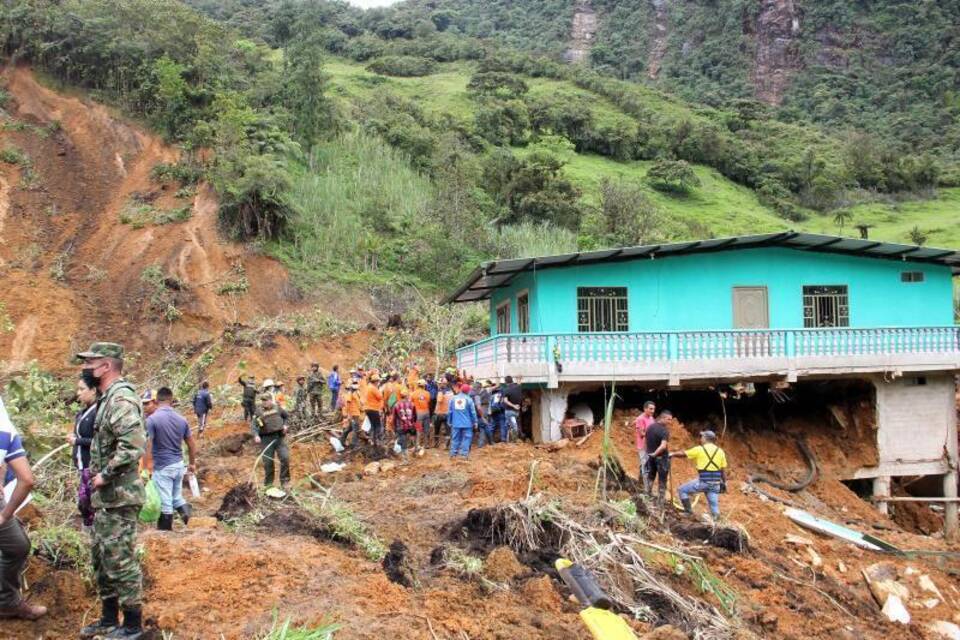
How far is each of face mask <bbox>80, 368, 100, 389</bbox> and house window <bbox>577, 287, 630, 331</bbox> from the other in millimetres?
12520

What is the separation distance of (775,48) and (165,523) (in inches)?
4159

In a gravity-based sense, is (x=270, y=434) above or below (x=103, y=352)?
below

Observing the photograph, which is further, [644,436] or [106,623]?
[644,436]

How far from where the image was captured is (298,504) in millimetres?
8539

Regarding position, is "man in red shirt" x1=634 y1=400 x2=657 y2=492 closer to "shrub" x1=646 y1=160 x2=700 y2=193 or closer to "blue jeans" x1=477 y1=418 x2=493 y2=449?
"blue jeans" x1=477 y1=418 x2=493 y2=449

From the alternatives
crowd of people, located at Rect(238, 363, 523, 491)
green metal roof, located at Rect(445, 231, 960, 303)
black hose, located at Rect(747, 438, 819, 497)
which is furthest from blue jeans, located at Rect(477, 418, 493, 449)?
black hose, located at Rect(747, 438, 819, 497)

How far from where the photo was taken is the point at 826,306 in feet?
57.9

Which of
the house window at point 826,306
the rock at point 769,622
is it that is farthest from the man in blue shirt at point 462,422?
the house window at point 826,306

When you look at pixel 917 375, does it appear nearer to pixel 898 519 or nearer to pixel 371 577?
pixel 898 519

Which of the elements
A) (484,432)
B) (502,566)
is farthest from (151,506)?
(484,432)

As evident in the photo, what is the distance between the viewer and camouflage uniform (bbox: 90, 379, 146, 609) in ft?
15.9

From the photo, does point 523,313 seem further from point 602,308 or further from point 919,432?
point 919,432

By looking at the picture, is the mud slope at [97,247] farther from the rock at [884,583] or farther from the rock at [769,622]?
the rock at [769,622]

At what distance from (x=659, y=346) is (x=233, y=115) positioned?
21531 mm
